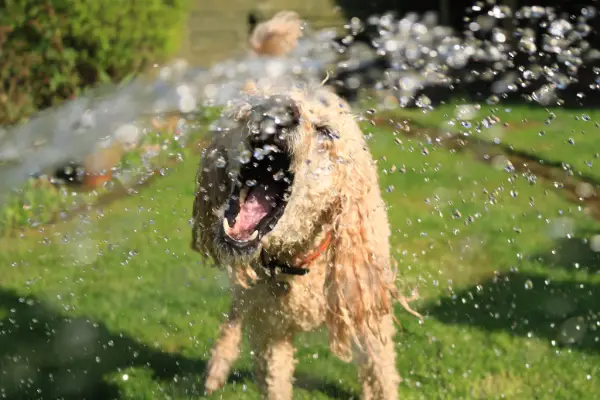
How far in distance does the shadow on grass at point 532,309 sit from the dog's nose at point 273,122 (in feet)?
6.89

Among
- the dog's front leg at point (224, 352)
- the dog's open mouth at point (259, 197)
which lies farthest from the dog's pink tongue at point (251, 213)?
the dog's front leg at point (224, 352)

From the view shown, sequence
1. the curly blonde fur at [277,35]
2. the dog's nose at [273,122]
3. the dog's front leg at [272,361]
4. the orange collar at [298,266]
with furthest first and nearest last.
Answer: the curly blonde fur at [277,35]
the dog's front leg at [272,361]
the orange collar at [298,266]
the dog's nose at [273,122]

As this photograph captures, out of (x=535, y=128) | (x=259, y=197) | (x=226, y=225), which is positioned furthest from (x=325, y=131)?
(x=535, y=128)

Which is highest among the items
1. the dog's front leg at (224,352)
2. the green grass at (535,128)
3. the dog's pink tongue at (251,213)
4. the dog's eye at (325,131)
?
the dog's eye at (325,131)

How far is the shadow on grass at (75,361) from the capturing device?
11.2ft

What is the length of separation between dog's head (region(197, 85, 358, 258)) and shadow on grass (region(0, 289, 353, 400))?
1387 millimetres

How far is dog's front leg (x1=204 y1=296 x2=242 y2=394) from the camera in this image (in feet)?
11.0

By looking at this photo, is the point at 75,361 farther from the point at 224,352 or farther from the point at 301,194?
the point at 301,194

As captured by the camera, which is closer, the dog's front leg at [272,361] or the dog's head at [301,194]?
the dog's head at [301,194]

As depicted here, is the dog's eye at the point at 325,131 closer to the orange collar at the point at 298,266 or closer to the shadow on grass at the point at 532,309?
the orange collar at the point at 298,266

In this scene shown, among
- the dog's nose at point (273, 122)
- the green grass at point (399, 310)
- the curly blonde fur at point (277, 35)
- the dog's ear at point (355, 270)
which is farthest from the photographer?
A: the green grass at point (399, 310)

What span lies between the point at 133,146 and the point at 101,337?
328 cm

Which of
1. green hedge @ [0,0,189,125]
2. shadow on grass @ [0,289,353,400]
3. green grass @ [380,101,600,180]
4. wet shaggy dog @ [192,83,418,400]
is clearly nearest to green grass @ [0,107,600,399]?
shadow on grass @ [0,289,353,400]

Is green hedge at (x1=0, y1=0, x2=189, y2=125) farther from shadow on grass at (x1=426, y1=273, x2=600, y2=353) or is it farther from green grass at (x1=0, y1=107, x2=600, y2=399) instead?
shadow on grass at (x1=426, y1=273, x2=600, y2=353)
